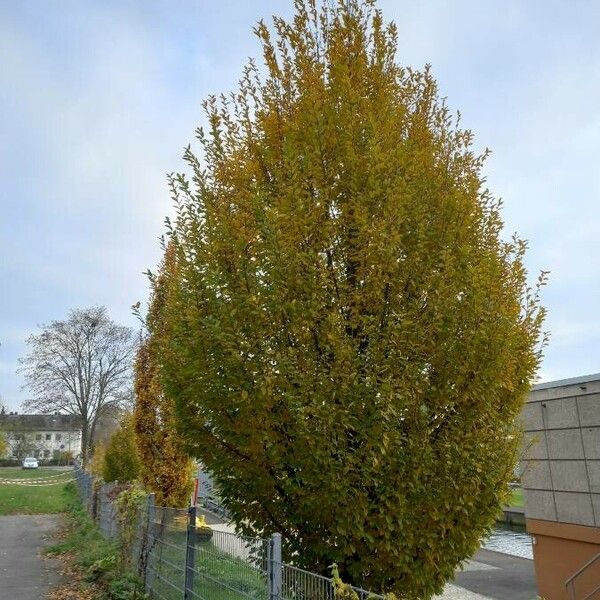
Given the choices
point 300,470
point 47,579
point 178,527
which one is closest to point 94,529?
point 47,579

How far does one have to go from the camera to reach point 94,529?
51.6 feet

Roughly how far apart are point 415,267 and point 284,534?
2423 millimetres

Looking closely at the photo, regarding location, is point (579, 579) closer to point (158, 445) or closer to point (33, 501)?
point (158, 445)

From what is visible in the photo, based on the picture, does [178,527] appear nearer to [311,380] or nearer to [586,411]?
[311,380]

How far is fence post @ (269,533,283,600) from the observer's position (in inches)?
155

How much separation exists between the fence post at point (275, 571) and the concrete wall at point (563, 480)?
24.5ft

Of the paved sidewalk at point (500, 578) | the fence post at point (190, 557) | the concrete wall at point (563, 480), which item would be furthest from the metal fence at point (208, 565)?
the concrete wall at point (563, 480)

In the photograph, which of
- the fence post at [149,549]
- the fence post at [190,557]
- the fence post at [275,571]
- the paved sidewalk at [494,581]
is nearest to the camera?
the fence post at [275,571]

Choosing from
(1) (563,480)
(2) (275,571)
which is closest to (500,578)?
(1) (563,480)

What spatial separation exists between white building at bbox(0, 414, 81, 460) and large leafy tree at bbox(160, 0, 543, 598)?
218 ft

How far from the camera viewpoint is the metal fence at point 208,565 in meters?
3.95

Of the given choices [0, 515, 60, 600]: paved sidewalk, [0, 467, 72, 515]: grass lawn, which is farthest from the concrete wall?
[0, 467, 72, 515]: grass lawn

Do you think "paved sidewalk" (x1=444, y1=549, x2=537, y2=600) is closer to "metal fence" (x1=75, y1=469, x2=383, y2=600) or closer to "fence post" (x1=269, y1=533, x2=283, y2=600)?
"metal fence" (x1=75, y1=469, x2=383, y2=600)

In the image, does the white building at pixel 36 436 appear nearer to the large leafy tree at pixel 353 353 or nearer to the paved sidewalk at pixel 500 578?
the paved sidewalk at pixel 500 578
